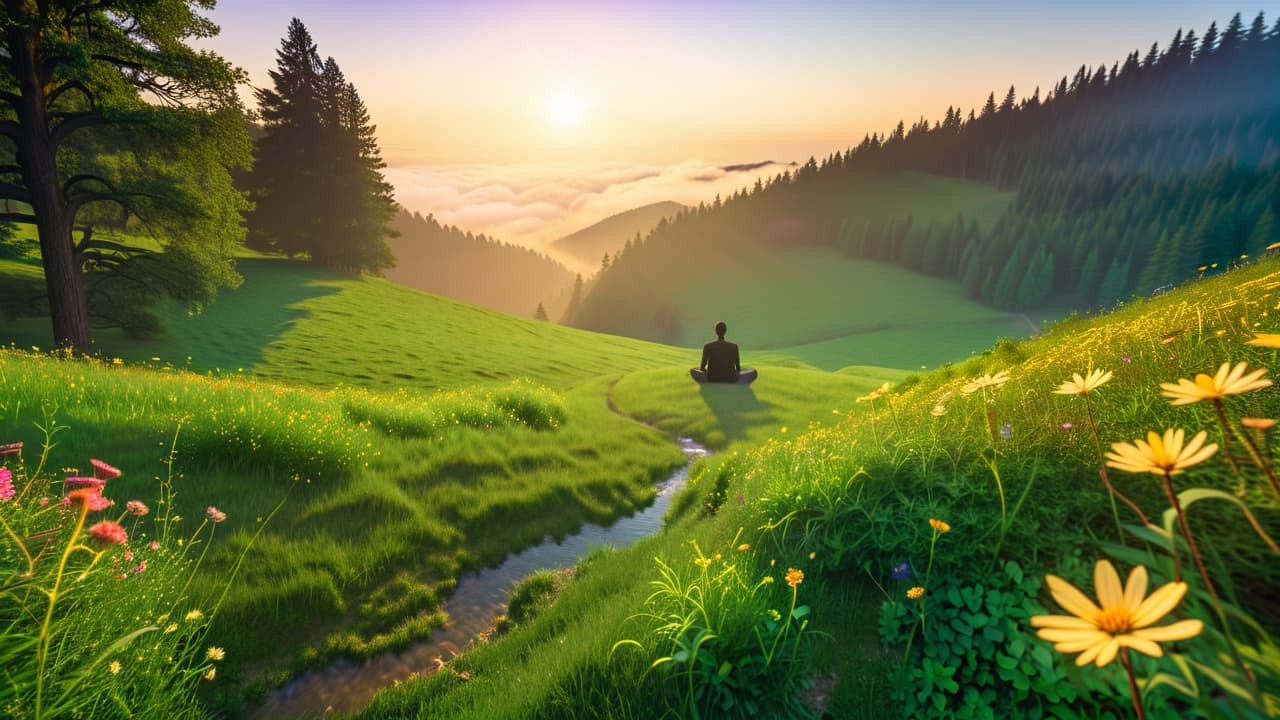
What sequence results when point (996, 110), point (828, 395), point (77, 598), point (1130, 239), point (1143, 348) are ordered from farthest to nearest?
point (996, 110) < point (1130, 239) < point (828, 395) < point (1143, 348) < point (77, 598)

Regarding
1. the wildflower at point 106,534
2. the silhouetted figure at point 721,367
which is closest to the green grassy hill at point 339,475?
the silhouetted figure at point 721,367

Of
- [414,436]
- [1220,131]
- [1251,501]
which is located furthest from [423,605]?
[1220,131]

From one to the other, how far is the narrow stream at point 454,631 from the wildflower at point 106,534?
Result: 2.93 metres

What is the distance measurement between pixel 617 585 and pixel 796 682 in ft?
8.93

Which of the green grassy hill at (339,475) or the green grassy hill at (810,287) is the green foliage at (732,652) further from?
the green grassy hill at (810,287)

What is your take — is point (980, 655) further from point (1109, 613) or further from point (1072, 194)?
point (1072, 194)

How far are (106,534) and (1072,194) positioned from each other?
133360mm

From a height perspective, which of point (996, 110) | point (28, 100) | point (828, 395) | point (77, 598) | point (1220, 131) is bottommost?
point (828, 395)

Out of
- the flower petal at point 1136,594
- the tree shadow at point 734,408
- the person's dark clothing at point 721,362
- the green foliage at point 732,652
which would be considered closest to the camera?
the flower petal at point 1136,594

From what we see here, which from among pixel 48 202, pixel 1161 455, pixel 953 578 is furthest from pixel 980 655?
pixel 48 202

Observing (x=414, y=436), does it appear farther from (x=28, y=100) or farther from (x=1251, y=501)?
(x=28, y=100)

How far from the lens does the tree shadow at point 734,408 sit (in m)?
13.2

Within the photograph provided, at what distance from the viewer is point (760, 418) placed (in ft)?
45.0

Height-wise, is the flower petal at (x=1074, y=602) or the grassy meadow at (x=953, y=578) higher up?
the flower petal at (x=1074, y=602)
